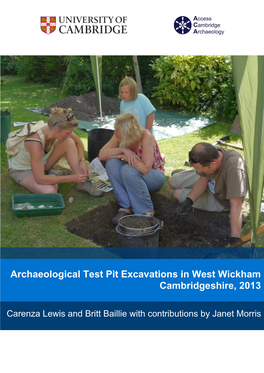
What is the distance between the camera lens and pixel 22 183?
4.84 m

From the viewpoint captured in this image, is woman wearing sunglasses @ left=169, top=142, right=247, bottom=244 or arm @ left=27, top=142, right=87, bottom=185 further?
arm @ left=27, top=142, right=87, bottom=185

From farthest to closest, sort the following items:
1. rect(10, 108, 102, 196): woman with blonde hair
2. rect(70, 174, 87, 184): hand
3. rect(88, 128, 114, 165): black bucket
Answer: rect(88, 128, 114, 165): black bucket, rect(70, 174, 87, 184): hand, rect(10, 108, 102, 196): woman with blonde hair

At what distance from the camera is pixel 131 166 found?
414 centimetres

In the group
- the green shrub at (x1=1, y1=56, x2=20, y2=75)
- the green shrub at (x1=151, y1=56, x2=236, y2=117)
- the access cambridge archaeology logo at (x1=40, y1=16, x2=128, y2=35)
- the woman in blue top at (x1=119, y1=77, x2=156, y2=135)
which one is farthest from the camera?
the green shrub at (x1=1, y1=56, x2=20, y2=75)

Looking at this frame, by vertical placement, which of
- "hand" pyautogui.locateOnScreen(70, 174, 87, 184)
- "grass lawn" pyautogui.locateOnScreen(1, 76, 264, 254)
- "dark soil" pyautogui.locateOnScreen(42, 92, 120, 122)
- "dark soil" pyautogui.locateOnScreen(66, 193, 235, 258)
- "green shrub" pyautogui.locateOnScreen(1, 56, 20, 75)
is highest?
"green shrub" pyautogui.locateOnScreen(1, 56, 20, 75)

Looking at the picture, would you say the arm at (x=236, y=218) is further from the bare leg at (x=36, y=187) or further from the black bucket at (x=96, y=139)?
the black bucket at (x=96, y=139)

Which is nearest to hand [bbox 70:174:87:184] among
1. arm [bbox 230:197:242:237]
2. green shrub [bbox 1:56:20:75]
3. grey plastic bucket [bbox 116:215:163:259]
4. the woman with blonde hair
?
the woman with blonde hair

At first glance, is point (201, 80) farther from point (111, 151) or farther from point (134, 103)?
point (111, 151)

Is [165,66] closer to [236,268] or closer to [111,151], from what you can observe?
[111,151]

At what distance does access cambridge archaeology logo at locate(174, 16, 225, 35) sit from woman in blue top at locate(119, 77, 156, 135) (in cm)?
154

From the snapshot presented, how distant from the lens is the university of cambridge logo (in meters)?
3.57

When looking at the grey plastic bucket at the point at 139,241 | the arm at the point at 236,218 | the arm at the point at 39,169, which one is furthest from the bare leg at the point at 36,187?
the arm at the point at 236,218

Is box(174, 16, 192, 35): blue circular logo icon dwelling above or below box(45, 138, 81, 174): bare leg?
above

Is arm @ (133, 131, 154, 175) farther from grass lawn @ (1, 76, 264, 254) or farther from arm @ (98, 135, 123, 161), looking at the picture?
grass lawn @ (1, 76, 264, 254)
